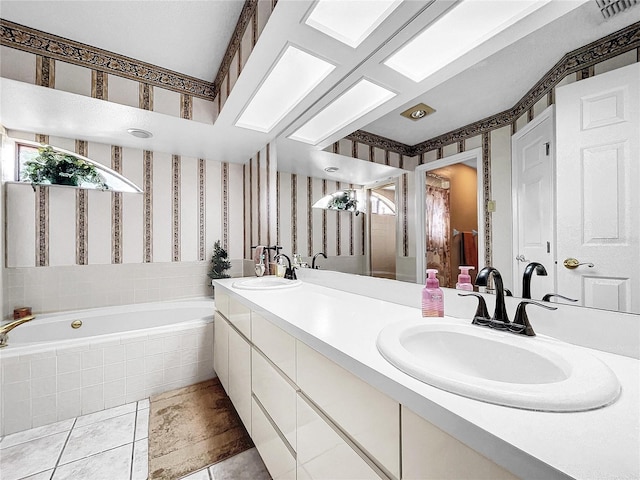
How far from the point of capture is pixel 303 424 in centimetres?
92

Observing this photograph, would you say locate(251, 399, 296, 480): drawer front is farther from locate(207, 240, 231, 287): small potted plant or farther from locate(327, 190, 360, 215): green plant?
locate(207, 240, 231, 287): small potted plant

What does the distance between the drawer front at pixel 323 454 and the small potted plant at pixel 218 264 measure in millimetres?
2295

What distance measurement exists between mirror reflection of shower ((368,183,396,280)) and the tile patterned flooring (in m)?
1.17

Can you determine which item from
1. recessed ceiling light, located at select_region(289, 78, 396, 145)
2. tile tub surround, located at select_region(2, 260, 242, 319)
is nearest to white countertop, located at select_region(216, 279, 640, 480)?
recessed ceiling light, located at select_region(289, 78, 396, 145)

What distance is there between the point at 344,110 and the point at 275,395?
5.09 feet

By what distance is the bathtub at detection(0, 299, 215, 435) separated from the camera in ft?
5.58

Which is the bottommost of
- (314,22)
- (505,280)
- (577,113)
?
(505,280)

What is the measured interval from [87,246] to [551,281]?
10.7 feet

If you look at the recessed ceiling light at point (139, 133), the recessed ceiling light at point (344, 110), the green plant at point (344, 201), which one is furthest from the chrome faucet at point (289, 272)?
the recessed ceiling light at point (139, 133)

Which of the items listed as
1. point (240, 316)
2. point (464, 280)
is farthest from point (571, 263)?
point (240, 316)

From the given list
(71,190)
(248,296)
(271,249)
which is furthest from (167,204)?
(248,296)

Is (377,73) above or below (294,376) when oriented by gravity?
above

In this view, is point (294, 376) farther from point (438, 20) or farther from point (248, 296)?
point (438, 20)

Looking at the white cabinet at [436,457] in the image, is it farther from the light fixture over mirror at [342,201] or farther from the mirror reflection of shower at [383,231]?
the light fixture over mirror at [342,201]
